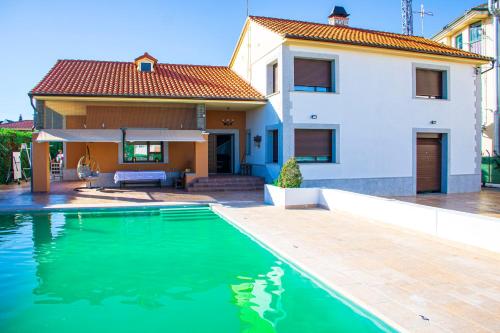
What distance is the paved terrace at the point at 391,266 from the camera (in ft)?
19.0

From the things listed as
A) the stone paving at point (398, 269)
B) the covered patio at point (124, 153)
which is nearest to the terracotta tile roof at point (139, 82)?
the covered patio at point (124, 153)

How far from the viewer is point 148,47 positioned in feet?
92.5

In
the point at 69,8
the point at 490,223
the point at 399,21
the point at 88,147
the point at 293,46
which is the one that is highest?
the point at 399,21

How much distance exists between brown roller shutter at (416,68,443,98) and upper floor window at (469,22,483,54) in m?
9.73

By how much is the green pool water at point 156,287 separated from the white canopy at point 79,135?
8.45 metres

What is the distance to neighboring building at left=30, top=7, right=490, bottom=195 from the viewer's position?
21.1 metres

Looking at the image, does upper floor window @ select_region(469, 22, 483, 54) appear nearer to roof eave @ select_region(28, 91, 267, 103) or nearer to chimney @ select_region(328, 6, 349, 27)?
chimney @ select_region(328, 6, 349, 27)

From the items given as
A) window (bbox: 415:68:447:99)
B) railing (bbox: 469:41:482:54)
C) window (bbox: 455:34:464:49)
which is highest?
window (bbox: 455:34:464:49)

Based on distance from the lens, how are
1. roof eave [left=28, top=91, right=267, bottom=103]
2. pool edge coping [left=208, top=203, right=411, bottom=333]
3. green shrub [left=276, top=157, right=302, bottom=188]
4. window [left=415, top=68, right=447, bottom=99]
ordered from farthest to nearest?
window [left=415, top=68, right=447, bottom=99] < roof eave [left=28, top=91, right=267, bottom=103] < green shrub [left=276, top=157, right=302, bottom=188] < pool edge coping [left=208, top=203, right=411, bottom=333]

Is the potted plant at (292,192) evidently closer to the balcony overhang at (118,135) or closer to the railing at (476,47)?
the balcony overhang at (118,135)

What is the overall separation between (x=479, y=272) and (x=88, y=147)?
2269cm

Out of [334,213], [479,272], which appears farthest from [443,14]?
[479,272]

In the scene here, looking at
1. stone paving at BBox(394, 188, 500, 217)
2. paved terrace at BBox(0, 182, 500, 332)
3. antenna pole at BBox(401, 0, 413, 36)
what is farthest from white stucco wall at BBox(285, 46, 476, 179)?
antenna pole at BBox(401, 0, 413, 36)

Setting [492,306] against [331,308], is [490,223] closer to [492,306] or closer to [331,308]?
[492,306]
